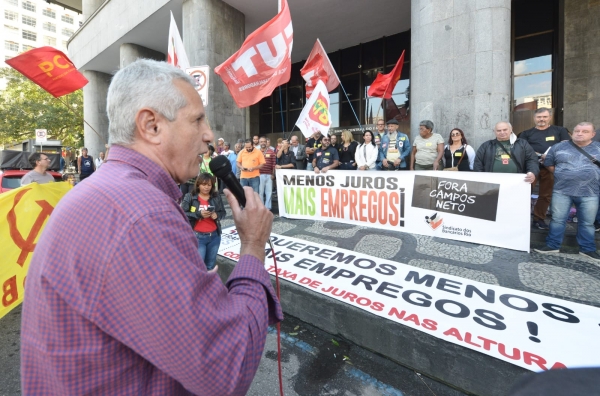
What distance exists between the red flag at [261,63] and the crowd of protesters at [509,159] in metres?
1.78

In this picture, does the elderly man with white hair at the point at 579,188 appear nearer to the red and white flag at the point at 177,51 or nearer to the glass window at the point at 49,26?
the red and white flag at the point at 177,51

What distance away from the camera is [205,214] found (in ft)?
13.1

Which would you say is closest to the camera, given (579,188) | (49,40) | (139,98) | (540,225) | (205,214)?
(139,98)

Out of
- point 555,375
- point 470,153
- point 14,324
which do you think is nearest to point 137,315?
point 555,375

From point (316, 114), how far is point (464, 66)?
11.1ft

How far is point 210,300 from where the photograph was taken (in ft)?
2.61

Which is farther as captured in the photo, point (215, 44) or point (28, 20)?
point (28, 20)

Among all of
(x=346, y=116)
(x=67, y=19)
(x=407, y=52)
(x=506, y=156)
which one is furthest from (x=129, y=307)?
(x=67, y=19)

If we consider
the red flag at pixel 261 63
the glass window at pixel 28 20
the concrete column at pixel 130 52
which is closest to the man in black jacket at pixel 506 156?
the red flag at pixel 261 63

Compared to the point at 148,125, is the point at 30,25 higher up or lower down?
higher up

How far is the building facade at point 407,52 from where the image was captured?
6.78 m

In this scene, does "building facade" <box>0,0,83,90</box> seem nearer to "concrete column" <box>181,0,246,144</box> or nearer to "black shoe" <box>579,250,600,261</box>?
"concrete column" <box>181,0,246,144</box>

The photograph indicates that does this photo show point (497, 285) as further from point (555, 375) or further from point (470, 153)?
point (470, 153)

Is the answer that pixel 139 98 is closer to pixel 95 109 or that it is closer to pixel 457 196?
pixel 457 196
